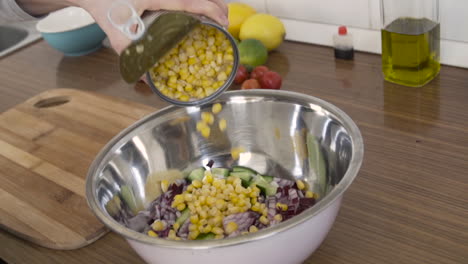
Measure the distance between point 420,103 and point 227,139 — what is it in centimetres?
48

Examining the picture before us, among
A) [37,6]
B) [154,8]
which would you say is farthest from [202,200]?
[37,6]

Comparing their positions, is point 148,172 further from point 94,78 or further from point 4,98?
point 4,98

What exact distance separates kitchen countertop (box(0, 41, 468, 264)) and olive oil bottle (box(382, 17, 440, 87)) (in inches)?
1.2

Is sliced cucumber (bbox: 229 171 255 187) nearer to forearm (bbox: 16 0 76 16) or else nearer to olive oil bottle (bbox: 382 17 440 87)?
olive oil bottle (bbox: 382 17 440 87)

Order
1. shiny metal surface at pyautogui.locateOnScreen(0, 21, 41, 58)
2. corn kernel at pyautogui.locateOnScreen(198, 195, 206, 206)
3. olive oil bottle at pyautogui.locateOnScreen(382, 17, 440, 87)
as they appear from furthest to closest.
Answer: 1. shiny metal surface at pyautogui.locateOnScreen(0, 21, 41, 58)
2. olive oil bottle at pyautogui.locateOnScreen(382, 17, 440, 87)
3. corn kernel at pyautogui.locateOnScreen(198, 195, 206, 206)

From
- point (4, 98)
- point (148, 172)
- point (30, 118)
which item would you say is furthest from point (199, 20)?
Result: point (4, 98)

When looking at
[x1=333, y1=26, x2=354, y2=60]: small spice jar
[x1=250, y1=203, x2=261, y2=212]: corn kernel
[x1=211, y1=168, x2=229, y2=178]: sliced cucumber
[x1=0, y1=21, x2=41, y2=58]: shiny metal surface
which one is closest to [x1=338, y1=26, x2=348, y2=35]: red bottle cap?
[x1=333, y1=26, x2=354, y2=60]: small spice jar

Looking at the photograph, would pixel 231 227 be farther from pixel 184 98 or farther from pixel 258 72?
pixel 258 72

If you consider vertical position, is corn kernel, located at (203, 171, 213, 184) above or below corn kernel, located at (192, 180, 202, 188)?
below

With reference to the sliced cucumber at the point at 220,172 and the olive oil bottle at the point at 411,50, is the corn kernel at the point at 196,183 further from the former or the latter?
the olive oil bottle at the point at 411,50

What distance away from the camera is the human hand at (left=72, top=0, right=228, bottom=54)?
3.29ft

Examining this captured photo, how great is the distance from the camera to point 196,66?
1118mm

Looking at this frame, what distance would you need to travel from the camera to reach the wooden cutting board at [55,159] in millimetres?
1151

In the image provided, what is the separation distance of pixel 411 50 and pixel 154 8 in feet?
2.18
